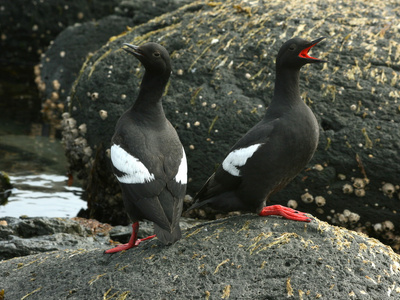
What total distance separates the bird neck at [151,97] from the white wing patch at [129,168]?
1.49 feet

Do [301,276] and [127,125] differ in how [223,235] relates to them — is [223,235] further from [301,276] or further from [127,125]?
[127,125]

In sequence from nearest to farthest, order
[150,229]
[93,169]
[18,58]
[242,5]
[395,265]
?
[395,265] < [150,229] < [93,169] < [242,5] < [18,58]

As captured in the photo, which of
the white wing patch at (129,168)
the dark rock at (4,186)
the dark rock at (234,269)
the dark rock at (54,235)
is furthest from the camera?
the dark rock at (4,186)

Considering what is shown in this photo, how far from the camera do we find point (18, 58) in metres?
17.6

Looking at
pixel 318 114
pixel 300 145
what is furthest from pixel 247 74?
pixel 300 145

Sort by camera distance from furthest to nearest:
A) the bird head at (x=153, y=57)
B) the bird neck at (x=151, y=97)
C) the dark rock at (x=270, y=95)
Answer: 1. the dark rock at (x=270, y=95)
2. the bird neck at (x=151, y=97)
3. the bird head at (x=153, y=57)

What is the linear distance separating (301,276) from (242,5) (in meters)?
5.03

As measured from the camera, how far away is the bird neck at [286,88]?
18.0ft

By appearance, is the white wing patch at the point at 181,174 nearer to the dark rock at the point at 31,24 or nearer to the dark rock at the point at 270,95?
the dark rock at the point at 270,95

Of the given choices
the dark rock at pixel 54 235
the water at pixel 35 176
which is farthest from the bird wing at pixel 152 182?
the water at pixel 35 176

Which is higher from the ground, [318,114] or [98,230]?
[318,114]

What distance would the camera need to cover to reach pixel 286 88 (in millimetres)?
5527

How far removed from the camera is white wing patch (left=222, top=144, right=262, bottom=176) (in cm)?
536

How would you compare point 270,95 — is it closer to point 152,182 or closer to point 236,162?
point 236,162
